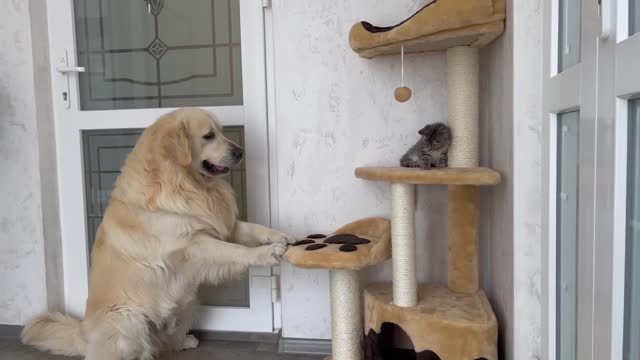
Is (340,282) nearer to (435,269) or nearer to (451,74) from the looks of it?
(435,269)

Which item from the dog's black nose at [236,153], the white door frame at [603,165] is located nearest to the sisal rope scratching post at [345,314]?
the dog's black nose at [236,153]

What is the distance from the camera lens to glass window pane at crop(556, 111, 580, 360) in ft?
3.31

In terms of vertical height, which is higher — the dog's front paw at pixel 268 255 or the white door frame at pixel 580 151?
the white door frame at pixel 580 151

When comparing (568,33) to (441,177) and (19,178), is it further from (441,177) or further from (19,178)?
(19,178)

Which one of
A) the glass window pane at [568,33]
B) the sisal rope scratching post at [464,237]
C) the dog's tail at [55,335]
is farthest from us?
the dog's tail at [55,335]

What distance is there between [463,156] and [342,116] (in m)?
0.53

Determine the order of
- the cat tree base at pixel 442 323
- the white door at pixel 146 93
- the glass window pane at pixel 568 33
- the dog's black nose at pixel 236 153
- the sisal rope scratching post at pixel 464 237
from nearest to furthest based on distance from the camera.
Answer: the glass window pane at pixel 568 33 → the cat tree base at pixel 442 323 → the sisal rope scratching post at pixel 464 237 → the dog's black nose at pixel 236 153 → the white door at pixel 146 93

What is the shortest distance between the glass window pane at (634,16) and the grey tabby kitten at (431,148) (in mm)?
892

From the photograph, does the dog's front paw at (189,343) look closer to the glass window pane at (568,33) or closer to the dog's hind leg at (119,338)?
the dog's hind leg at (119,338)

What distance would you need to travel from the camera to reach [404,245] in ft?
5.00

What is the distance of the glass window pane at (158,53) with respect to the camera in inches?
79.4

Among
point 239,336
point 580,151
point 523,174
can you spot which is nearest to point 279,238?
point 239,336

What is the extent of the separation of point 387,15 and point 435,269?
107 centimetres

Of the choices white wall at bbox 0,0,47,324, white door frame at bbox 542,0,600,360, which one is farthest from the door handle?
white door frame at bbox 542,0,600,360
